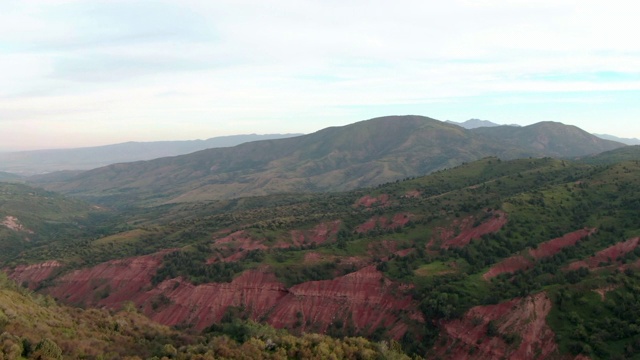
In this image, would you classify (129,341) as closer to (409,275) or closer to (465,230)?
(409,275)

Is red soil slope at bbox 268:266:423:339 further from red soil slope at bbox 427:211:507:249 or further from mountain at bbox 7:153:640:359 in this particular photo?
red soil slope at bbox 427:211:507:249

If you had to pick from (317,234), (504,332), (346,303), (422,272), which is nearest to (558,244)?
(422,272)

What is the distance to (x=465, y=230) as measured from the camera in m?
96.2

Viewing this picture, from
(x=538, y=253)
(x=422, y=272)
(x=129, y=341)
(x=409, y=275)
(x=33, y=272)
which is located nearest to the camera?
(x=129, y=341)

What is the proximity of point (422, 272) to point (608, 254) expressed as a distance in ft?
96.5

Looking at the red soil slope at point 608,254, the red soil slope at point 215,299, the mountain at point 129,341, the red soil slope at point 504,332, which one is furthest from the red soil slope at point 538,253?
the mountain at point 129,341

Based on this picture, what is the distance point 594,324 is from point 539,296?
7209 millimetres

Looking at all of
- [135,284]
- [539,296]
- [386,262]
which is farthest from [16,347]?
[135,284]

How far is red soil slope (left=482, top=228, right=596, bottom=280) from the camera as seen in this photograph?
77.0m

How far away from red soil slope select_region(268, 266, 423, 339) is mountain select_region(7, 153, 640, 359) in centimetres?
22

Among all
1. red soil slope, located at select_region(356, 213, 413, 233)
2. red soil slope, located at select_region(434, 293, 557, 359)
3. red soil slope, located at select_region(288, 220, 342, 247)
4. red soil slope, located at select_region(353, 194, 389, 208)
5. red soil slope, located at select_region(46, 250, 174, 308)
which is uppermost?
red soil slope, located at select_region(353, 194, 389, 208)

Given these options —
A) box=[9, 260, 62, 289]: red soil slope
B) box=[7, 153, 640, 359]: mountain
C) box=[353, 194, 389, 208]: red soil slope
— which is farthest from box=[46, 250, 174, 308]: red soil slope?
box=[353, 194, 389, 208]: red soil slope

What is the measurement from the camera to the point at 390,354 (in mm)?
39938

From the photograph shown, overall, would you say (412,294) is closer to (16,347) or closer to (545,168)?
(16,347)
